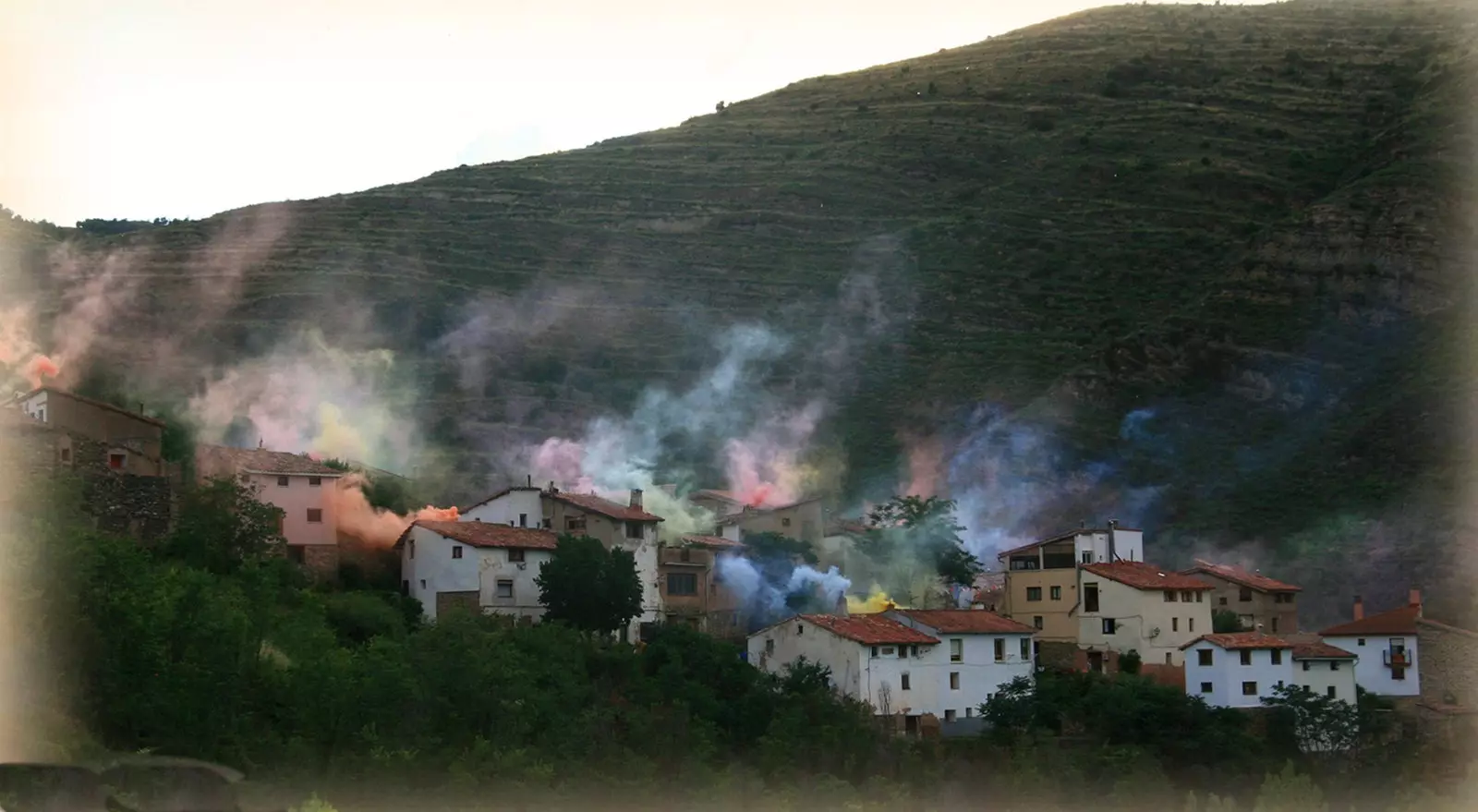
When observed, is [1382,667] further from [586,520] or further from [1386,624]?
[586,520]

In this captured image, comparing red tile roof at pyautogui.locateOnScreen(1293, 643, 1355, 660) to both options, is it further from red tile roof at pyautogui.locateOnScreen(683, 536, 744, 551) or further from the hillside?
red tile roof at pyautogui.locateOnScreen(683, 536, 744, 551)

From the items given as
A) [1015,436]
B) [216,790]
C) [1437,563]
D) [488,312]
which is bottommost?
[216,790]

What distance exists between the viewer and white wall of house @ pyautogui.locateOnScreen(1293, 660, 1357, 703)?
6469 cm

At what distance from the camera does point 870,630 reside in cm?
6178

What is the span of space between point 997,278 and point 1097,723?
70.6 metres

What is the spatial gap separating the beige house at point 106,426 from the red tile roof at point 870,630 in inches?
803

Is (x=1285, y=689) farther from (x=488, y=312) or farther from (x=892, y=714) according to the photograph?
(x=488, y=312)

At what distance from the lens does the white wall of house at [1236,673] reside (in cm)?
6356

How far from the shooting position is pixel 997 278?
5007 inches

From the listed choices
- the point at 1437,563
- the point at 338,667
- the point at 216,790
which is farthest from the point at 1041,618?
the point at 216,790

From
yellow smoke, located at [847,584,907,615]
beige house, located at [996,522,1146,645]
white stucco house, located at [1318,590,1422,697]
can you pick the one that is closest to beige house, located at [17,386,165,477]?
yellow smoke, located at [847,584,907,615]

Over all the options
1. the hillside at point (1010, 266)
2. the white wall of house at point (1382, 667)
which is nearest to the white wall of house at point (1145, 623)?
the white wall of house at point (1382, 667)

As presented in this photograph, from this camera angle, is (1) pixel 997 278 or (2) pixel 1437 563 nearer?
(2) pixel 1437 563

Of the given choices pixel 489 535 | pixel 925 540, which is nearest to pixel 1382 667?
pixel 925 540
